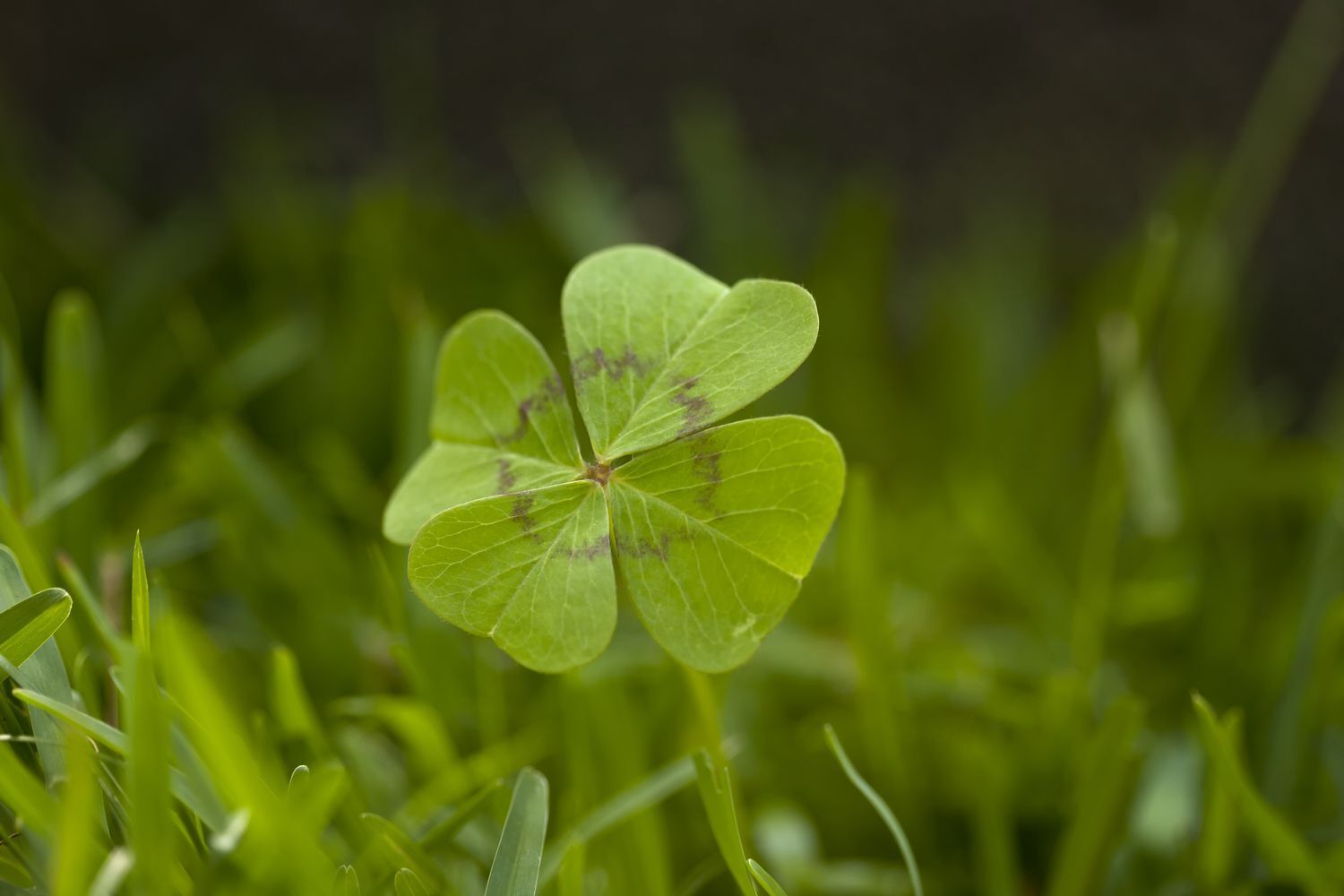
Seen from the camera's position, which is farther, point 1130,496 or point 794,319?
point 1130,496

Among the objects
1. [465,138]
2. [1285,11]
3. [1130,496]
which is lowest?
[1130,496]

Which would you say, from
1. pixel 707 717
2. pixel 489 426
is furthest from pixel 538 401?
pixel 707 717

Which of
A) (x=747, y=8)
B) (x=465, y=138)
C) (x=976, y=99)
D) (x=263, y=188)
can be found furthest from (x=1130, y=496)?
(x=263, y=188)

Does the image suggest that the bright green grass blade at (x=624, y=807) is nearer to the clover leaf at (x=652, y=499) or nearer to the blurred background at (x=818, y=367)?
the blurred background at (x=818, y=367)

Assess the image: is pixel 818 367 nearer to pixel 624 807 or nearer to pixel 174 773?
pixel 624 807

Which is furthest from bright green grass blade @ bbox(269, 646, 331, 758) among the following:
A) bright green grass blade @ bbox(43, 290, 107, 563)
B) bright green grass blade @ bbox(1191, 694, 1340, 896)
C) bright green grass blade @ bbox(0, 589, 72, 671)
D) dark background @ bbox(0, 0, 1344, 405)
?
dark background @ bbox(0, 0, 1344, 405)

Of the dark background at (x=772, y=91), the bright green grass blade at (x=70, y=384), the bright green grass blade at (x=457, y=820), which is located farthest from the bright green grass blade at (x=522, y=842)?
the dark background at (x=772, y=91)

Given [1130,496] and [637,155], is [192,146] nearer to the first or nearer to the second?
[637,155]
